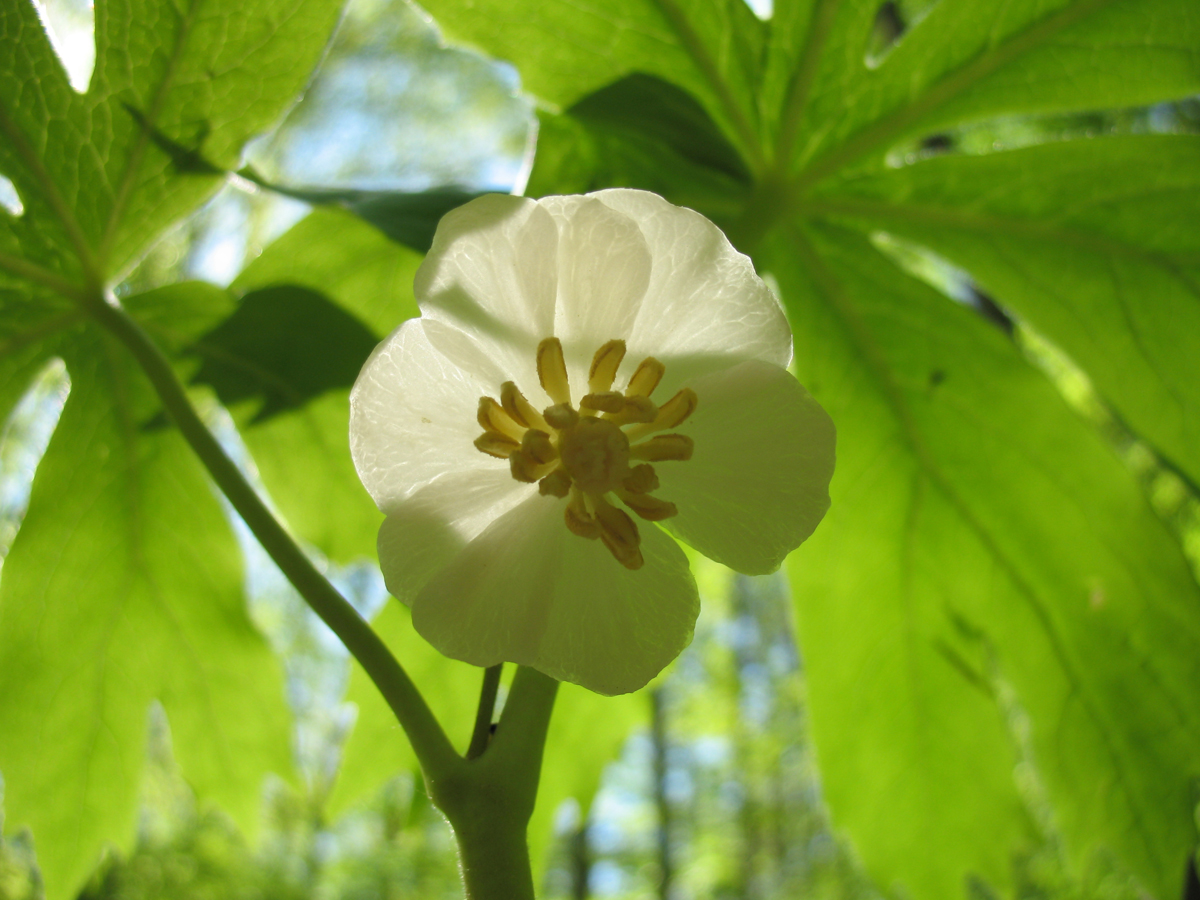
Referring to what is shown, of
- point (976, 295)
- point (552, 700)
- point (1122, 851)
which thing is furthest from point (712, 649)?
→ point (552, 700)

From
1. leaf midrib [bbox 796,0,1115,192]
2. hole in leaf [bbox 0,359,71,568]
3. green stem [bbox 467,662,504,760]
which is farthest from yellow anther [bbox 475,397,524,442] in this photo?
hole in leaf [bbox 0,359,71,568]

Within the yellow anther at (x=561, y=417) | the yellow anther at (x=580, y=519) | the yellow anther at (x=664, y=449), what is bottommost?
the yellow anther at (x=580, y=519)

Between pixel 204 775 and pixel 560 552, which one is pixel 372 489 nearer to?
pixel 560 552

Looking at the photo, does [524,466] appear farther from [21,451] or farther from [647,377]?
[21,451]

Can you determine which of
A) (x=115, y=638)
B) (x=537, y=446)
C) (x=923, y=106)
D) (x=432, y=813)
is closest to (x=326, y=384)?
(x=115, y=638)

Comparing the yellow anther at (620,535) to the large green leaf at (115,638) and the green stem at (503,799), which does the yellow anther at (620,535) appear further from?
the large green leaf at (115,638)

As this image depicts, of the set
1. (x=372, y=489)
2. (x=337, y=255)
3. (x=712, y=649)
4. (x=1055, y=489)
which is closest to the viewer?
(x=372, y=489)

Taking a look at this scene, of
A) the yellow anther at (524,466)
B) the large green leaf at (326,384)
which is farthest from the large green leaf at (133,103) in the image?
the yellow anther at (524,466)
